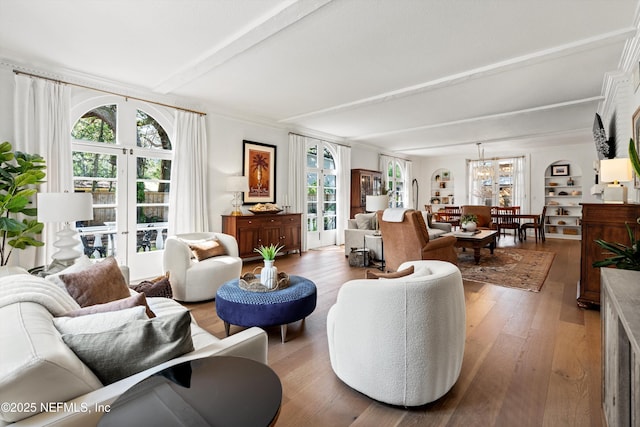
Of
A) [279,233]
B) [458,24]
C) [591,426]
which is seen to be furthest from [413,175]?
[591,426]

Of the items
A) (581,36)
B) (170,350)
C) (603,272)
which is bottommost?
(170,350)

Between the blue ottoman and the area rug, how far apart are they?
10.0 ft

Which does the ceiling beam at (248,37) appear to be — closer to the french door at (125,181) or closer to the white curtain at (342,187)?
the french door at (125,181)

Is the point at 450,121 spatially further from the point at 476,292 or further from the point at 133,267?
the point at 133,267

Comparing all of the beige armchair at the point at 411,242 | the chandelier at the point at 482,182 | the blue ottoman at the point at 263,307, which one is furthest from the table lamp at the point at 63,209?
the chandelier at the point at 482,182

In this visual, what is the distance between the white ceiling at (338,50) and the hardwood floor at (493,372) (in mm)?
2793

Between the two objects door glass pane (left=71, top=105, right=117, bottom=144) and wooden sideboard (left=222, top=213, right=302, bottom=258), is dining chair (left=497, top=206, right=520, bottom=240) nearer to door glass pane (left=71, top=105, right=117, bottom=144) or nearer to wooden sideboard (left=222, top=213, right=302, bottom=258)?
wooden sideboard (left=222, top=213, right=302, bottom=258)

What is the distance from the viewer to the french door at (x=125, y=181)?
14.1ft

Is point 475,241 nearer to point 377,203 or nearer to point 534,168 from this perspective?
point 377,203

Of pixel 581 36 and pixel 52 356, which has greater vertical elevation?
pixel 581 36

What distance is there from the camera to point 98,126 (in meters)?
4.38

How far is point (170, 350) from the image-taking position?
1.23m

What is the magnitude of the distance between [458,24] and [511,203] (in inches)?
361

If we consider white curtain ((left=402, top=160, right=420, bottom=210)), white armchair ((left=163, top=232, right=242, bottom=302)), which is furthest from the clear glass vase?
white curtain ((left=402, top=160, right=420, bottom=210))
